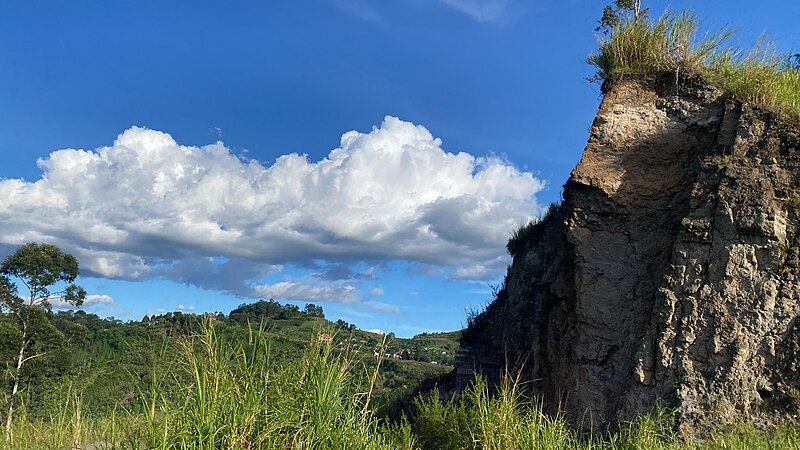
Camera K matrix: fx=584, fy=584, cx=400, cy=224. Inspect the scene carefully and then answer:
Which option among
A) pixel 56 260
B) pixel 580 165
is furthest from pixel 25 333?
pixel 580 165

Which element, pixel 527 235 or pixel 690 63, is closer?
pixel 690 63

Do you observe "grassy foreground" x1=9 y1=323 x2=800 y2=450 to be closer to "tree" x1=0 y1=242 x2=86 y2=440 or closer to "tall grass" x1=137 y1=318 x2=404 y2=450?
"tall grass" x1=137 y1=318 x2=404 y2=450

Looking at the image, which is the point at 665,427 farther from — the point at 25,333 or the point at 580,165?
the point at 25,333

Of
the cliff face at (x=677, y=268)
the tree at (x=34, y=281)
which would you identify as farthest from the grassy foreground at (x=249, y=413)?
the tree at (x=34, y=281)

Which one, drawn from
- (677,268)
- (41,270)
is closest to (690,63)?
(677,268)

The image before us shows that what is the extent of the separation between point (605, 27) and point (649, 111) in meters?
9.33

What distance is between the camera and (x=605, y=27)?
59.8 ft

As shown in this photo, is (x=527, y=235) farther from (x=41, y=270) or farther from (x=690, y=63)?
(x=41, y=270)

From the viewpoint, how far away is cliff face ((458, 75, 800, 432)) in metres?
7.22

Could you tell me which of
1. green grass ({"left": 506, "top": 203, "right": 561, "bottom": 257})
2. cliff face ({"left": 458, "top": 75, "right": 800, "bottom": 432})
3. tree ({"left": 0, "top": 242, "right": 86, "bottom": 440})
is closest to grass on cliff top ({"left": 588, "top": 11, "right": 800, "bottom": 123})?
cliff face ({"left": 458, "top": 75, "right": 800, "bottom": 432})

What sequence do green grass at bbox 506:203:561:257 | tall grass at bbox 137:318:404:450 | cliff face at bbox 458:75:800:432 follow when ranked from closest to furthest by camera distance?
tall grass at bbox 137:318:404:450, cliff face at bbox 458:75:800:432, green grass at bbox 506:203:561:257

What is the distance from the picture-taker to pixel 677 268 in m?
7.95

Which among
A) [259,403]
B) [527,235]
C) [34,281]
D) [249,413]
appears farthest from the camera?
[34,281]

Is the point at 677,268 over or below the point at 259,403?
over
